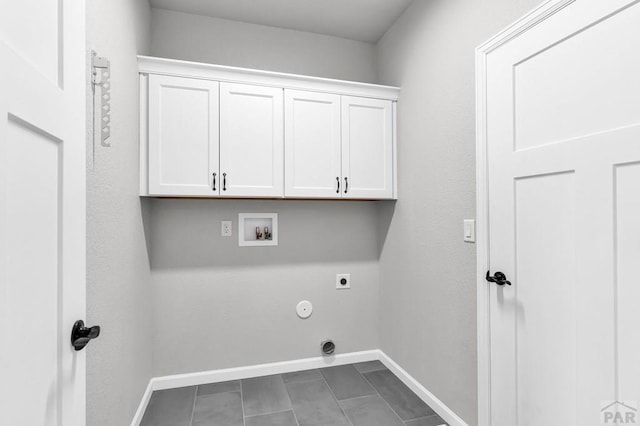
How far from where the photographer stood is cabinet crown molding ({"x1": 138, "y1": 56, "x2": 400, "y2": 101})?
80.6 inches

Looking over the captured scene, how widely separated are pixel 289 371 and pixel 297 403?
0.43 metres

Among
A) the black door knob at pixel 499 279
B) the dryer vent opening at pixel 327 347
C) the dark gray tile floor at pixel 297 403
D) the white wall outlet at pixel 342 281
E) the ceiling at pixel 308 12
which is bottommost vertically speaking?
the dark gray tile floor at pixel 297 403

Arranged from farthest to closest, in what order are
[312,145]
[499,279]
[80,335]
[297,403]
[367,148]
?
[367,148] < [312,145] < [297,403] < [499,279] < [80,335]

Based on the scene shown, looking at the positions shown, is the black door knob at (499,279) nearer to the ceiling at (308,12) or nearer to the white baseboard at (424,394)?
the white baseboard at (424,394)

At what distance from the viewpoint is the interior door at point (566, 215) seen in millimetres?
1088

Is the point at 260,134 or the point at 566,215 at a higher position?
the point at 260,134

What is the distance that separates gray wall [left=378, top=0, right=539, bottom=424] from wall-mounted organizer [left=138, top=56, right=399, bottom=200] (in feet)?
0.85

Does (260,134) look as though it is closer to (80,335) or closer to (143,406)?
(80,335)

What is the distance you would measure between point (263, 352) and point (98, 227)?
1.61 m

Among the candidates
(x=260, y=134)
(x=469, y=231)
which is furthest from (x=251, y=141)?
(x=469, y=231)

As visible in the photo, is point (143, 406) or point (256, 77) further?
point (256, 77)

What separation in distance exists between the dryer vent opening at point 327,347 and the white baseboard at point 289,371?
0.18 feet

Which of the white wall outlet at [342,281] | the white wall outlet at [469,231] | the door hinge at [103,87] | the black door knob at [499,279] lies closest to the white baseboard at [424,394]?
the white wall outlet at [342,281]

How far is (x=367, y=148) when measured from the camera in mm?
2473
